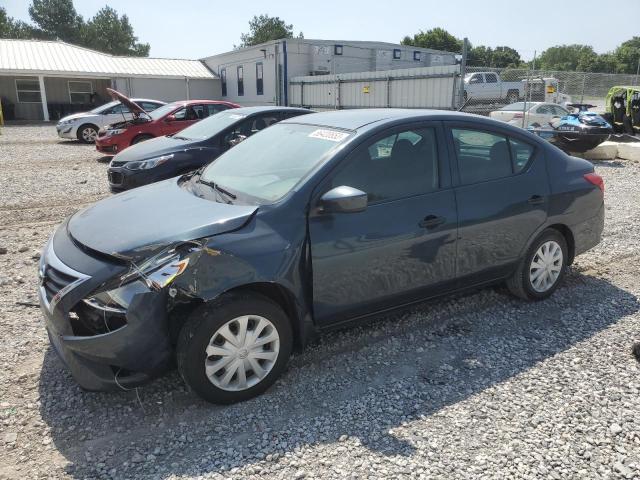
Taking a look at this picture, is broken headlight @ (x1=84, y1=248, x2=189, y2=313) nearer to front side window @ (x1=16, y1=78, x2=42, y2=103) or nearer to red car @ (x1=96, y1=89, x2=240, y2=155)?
red car @ (x1=96, y1=89, x2=240, y2=155)

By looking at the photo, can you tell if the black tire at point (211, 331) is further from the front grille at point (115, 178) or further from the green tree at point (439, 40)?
the green tree at point (439, 40)

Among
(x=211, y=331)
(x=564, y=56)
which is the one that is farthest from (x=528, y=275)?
(x=564, y=56)

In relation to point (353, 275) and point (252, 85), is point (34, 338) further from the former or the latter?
point (252, 85)

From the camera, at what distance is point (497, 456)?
263 centimetres

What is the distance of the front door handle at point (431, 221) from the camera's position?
11.7 feet

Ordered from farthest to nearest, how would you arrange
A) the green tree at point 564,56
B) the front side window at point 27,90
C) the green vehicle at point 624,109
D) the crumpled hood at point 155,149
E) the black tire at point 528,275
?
the green tree at point 564,56
the front side window at point 27,90
the green vehicle at point 624,109
the crumpled hood at point 155,149
the black tire at point 528,275

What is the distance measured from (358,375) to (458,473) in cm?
99

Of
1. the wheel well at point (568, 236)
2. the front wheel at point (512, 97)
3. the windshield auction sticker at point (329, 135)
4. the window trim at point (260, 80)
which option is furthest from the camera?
the window trim at point (260, 80)

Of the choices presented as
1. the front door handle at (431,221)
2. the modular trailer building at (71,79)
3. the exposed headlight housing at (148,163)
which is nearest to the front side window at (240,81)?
the modular trailer building at (71,79)

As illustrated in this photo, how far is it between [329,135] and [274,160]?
17.5 inches

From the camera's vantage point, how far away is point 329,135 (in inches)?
142

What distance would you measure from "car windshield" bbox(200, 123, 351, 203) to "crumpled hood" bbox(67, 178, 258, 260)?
0.27m

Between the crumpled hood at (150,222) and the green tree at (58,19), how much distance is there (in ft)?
310

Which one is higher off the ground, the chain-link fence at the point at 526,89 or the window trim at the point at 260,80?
the window trim at the point at 260,80
